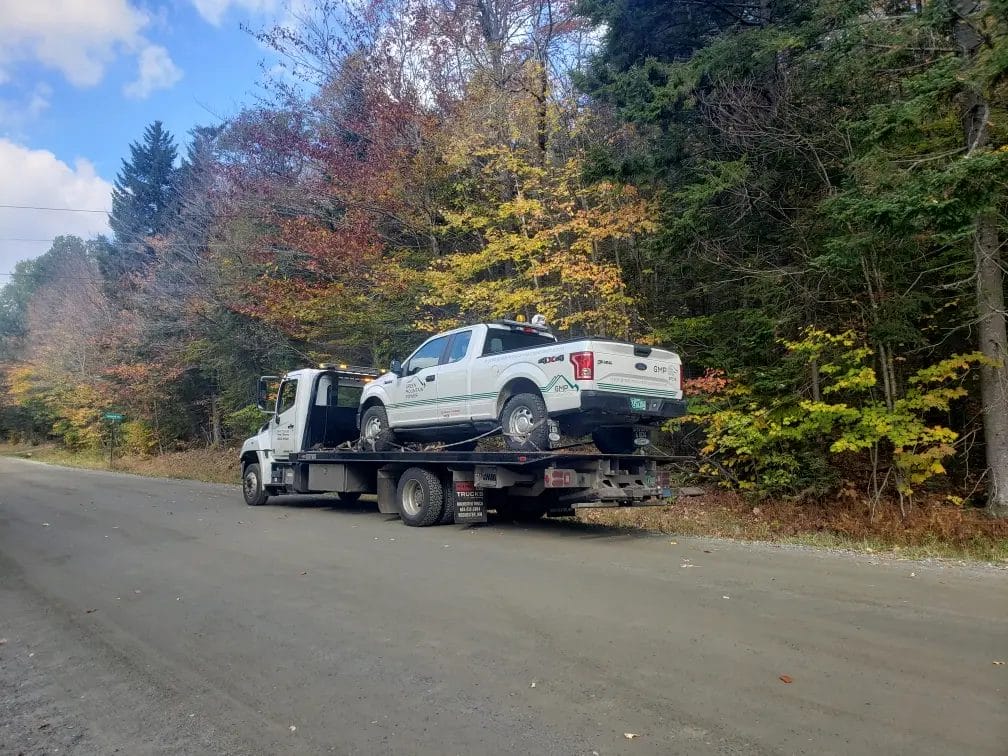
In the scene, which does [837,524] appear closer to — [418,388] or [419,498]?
[419,498]

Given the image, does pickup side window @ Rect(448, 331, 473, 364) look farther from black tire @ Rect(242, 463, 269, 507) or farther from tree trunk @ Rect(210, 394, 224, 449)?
tree trunk @ Rect(210, 394, 224, 449)

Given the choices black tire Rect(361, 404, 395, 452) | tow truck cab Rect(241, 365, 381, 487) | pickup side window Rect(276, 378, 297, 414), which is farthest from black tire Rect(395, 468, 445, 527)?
pickup side window Rect(276, 378, 297, 414)

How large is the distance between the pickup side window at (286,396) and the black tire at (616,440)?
6863mm

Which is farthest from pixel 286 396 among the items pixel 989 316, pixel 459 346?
pixel 989 316

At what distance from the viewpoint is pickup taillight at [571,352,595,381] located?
9.05m

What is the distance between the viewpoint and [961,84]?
929cm

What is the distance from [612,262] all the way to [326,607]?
11.9 metres

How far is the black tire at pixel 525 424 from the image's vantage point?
9.70m

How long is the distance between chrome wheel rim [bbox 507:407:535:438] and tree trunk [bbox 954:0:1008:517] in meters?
6.51

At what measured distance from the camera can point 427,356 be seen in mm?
11812

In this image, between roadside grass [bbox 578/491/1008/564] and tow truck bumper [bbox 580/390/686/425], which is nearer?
tow truck bumper [bbox 580/390/686/425]

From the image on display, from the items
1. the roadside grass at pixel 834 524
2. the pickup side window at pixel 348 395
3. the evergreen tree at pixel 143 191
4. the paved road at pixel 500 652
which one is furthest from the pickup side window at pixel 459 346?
the evergreen tree at pixel 143 191

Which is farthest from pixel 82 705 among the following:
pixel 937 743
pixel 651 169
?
pixel 651 169

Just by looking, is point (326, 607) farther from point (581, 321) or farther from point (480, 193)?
point (480, 193)
